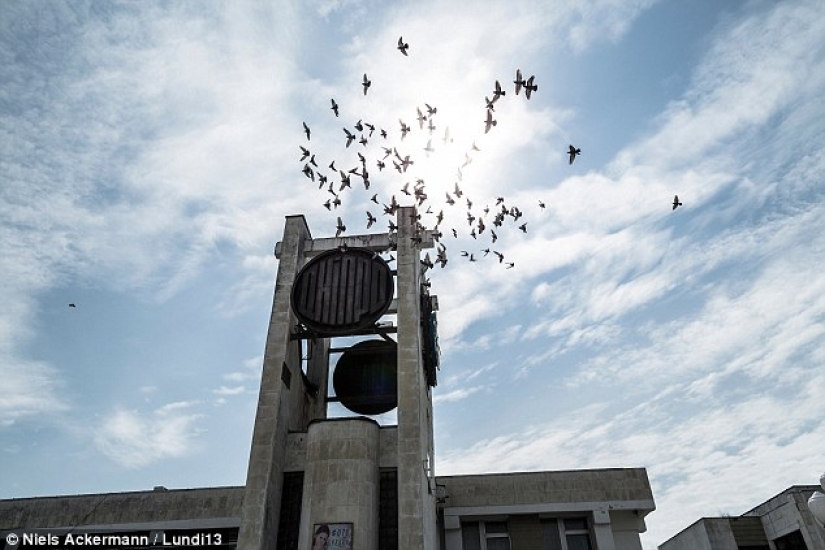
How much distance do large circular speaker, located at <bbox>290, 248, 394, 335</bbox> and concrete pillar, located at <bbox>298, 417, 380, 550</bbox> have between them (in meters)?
5.06

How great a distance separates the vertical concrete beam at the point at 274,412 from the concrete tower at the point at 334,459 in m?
0.04

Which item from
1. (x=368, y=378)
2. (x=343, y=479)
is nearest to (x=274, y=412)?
(x=343, y=479)

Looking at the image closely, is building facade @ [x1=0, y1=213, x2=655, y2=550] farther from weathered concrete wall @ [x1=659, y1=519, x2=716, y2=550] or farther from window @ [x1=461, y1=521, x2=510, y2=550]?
weathered concrete wall @ [x1=659, y1=519, x2=716, y2=550]

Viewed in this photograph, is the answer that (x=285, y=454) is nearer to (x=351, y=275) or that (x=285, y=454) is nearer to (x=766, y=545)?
(x=351, y=275)

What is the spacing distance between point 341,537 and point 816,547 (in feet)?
76.7

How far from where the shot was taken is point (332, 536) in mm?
22750

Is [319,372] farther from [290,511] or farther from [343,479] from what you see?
[343,479]

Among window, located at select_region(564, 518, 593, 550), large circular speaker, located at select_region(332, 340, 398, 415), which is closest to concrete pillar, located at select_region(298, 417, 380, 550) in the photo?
large circular speaker, located at select_region(332, 340, 398, 415)

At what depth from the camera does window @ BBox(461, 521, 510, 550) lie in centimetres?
3119

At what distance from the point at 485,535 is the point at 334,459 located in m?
11.9

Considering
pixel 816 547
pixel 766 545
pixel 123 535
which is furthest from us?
pixel 766 545

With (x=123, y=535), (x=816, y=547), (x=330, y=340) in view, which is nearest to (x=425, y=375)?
(x=330, y=340)

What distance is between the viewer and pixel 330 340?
A: 34.8 m

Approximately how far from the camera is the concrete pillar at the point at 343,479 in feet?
75.9
